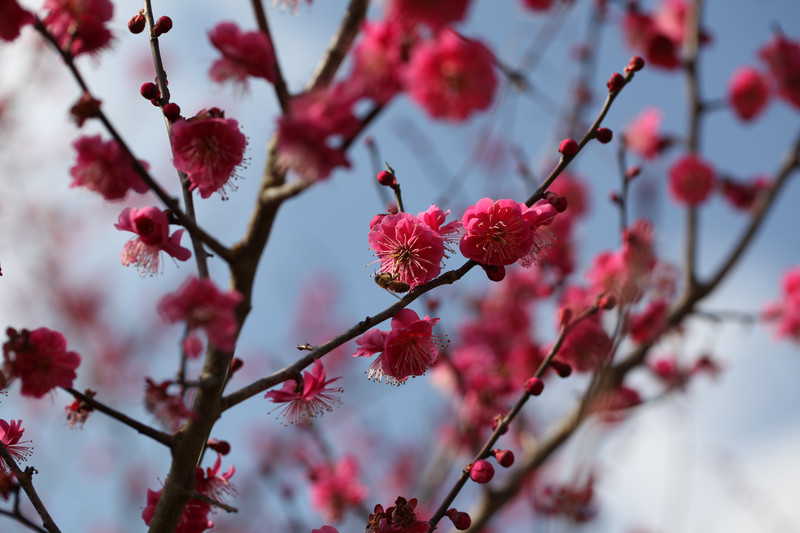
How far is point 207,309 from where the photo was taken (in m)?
1.20

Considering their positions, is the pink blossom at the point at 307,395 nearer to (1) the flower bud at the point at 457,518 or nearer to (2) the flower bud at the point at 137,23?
(1) the flower bud at the point at 457,518

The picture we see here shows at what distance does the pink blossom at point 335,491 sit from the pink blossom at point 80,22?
2.76 meters

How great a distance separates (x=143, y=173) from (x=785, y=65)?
5.83m

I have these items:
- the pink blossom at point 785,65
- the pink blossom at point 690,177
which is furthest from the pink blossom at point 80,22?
the pink blossom at point 785,65

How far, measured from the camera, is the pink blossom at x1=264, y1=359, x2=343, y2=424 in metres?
1.55

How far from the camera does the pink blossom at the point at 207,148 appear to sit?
1.51 m

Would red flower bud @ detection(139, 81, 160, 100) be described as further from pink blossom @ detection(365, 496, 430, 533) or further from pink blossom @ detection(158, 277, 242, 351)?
pink blossom @ detection(365, 496, 430, 533)

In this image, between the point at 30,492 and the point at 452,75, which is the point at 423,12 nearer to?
the point at 452,75

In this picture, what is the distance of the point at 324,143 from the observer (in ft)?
4.11

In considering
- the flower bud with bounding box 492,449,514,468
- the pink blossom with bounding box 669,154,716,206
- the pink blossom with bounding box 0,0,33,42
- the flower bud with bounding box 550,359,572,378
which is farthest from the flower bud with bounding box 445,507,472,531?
the pink blossom with bounding box 669,154,716,206

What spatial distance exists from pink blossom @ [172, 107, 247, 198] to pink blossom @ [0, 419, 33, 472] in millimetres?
756

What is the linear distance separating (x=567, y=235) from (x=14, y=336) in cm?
417

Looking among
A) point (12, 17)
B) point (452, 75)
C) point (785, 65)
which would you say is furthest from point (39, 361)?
point (785, 65)

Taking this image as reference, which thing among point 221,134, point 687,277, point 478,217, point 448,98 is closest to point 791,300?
point 687,277
